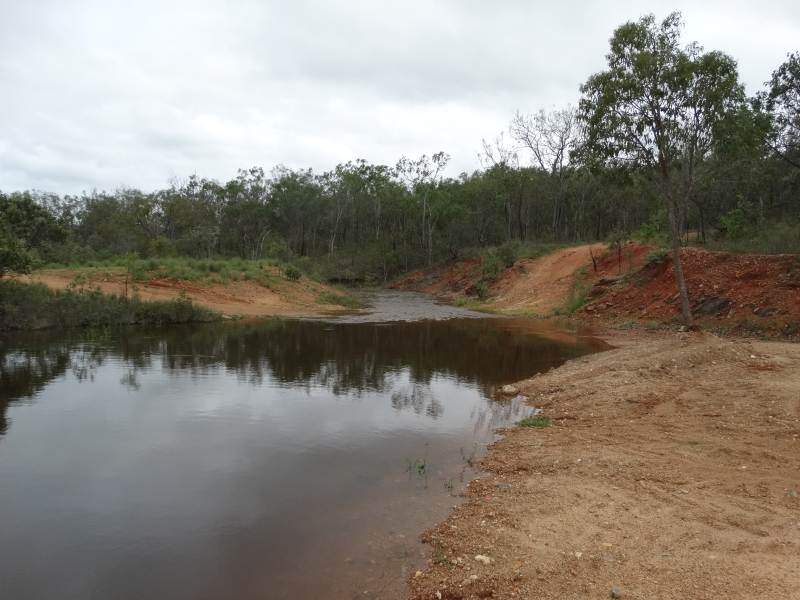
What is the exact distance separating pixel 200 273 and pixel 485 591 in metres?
32.3

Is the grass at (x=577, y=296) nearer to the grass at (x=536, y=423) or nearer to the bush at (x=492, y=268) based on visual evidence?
the bush at (x=492, y=268)

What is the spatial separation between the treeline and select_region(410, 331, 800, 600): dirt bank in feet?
35.2

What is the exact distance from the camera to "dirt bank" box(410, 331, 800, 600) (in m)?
4.50

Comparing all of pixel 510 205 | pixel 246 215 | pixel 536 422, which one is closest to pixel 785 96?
pixel 536 422

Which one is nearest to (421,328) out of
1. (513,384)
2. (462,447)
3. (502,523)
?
(513,384)

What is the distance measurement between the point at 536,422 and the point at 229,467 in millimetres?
4990

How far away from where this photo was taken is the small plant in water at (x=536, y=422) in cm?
914

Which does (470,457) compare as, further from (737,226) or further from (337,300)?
(337,300)

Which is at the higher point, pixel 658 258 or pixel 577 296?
pixel 658 258

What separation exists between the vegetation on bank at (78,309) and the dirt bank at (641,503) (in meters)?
19.1

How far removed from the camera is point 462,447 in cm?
840

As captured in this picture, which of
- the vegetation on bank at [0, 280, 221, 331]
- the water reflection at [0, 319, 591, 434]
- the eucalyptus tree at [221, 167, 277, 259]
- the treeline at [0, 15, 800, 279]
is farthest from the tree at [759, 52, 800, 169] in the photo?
the eucalyptus tree at [221, 167, 277, 259]

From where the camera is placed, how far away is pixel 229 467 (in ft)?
24.5

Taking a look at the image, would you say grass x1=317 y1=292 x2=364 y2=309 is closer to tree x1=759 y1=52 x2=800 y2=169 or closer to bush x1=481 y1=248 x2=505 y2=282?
bush x1=481 y1=248 x2=505 y2=282
